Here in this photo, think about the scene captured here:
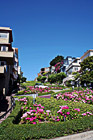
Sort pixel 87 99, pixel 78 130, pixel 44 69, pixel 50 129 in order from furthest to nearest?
pixel 44 69 < pixel 87 99 < pixel 78 130 < pixel 50 129

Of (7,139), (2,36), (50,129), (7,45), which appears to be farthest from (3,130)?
(2,36)

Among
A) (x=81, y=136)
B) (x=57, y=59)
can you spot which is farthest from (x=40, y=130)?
(x=57, y=59)

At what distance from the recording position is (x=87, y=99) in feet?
49.9

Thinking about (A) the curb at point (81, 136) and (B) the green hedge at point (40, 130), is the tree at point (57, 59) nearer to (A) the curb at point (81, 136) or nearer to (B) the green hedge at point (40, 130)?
(B) the green hedge at point (40, 130)

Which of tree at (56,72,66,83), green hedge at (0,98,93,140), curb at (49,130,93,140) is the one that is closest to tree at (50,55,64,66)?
tree at (56,72,66,83)

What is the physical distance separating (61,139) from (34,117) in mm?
3019

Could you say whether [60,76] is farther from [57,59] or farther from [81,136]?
[81,136]

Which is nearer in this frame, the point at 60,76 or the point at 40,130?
Answer: the point at 40,130

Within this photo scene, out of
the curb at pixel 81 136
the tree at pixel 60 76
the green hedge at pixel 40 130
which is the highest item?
the tree at pixel 60 76

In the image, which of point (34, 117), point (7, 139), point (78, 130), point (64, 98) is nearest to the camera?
point (7, 139)

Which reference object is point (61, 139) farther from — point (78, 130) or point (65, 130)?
point (78, 130)

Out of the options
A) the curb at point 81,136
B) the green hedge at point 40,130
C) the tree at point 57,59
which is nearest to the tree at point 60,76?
the tree at point 57,59

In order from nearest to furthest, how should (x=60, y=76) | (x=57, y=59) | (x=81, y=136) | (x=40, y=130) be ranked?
(x=40, y=130), (x=81, y=136), (x=60, y=76), (x=57, y=59)

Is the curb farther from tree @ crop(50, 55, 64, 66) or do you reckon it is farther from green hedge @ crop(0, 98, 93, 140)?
tree @ crop(50, 55, 64, 66)
